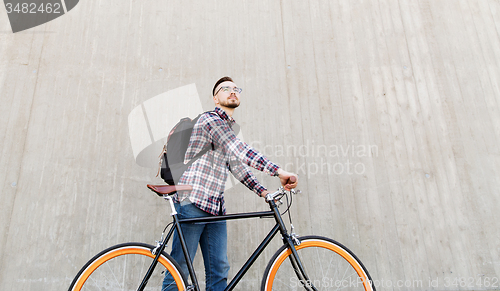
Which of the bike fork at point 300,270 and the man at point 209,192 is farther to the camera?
the man at point 209,192

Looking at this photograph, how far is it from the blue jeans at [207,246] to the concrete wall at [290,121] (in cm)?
82

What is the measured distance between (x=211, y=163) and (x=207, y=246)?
514mm

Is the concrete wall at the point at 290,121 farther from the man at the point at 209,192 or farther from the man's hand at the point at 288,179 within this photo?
the man's hand at the point at 288,179

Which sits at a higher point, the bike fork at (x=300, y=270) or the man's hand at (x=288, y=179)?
the man's hand at (x=288, y=179)

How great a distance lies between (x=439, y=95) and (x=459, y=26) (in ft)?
3.01

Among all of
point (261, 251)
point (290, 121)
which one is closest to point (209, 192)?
point (261, 251)

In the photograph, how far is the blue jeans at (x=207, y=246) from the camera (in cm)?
173

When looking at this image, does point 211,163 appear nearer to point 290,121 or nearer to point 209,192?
point 209,192

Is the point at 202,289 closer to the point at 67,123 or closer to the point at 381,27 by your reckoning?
the point at 67,123

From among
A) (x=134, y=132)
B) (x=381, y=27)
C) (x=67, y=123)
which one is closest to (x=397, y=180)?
(x=381, y=27)

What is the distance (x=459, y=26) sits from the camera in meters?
3.26

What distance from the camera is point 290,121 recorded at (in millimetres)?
2918

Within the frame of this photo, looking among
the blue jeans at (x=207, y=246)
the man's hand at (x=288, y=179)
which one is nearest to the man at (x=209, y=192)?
the blue jeans at (x=207, y=246)

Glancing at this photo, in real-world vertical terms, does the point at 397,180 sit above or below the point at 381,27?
below
